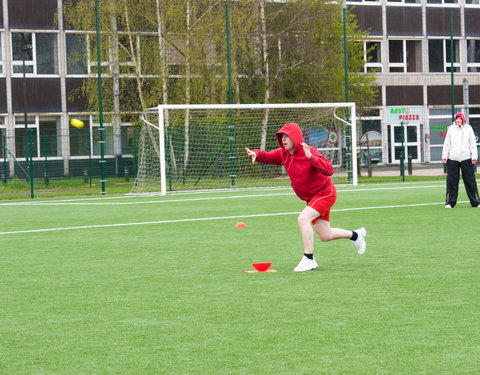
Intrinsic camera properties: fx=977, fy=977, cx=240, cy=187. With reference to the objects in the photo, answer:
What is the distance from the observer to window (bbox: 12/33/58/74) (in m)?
43.2

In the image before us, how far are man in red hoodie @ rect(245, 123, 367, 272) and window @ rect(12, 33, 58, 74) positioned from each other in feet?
114

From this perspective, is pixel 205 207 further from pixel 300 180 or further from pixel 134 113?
pixel 134 113

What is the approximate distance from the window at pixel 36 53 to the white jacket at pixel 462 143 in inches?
1118

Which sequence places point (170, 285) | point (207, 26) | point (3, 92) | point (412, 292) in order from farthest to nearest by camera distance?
point (3, 92) < point (207, 26) < point (170, 285) < point (412, 292)

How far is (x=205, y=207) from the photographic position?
21.5 m

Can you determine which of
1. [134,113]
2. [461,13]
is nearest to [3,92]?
[134,113]

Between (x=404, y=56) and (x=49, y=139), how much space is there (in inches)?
919

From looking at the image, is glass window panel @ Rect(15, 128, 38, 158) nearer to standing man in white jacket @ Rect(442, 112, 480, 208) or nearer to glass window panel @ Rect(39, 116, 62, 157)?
glass window panel @ Rect(39, 116, 62, 157)

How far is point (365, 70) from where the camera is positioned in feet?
173

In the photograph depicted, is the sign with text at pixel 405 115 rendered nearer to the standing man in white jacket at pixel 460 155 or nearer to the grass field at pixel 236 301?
the standing man in white jacket at pixel 460 155

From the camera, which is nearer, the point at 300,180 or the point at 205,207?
the point at 300,180

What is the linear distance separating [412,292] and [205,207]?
1336 centimetres

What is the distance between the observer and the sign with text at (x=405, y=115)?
5284 centimetres

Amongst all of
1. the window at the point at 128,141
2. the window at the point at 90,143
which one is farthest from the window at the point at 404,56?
the window at the point at 128,141
